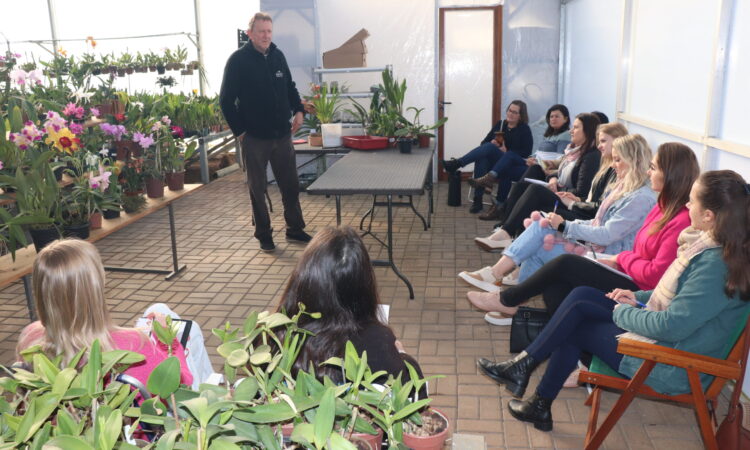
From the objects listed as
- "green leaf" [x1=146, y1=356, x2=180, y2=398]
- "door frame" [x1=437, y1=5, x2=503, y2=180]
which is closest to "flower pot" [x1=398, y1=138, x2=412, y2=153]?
"door frame" [x1=437, y1=5, x2=503, y2=180]

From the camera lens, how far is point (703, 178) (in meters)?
2.37

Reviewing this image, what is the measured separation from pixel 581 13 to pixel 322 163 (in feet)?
11.1

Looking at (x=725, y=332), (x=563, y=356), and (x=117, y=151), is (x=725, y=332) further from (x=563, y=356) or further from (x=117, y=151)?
(x=117, y=151)

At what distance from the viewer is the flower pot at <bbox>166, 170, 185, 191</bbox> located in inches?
190

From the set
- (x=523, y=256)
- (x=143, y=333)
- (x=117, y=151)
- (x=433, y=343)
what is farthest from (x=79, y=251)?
(x=117, y=151)

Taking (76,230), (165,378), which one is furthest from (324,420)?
(76,230)

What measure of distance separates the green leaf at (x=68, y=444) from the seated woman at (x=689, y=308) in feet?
6.84

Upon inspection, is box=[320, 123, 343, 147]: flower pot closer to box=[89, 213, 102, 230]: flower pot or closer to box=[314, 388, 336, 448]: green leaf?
box=[89, 213, 102, 230]: flower pot

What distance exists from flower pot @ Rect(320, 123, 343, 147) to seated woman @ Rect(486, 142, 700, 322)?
131 inches

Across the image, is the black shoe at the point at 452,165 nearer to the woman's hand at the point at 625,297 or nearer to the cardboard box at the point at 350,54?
the cardboard box at the point at 350,54

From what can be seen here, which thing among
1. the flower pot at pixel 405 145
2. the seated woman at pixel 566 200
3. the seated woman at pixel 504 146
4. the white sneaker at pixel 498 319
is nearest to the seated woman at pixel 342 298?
the white sneaker at pixel 498 319

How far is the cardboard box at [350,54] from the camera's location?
7660mm

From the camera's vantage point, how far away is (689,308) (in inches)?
Answer: 88.4

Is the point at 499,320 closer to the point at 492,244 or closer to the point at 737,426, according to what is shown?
→ the point at 492,244
